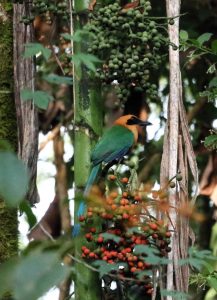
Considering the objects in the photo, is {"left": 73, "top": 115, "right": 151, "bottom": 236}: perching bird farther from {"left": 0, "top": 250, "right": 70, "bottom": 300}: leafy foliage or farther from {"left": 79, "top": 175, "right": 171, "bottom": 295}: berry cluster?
{"left": 0, "top": 250, "right": 70, "bottom": 300}: leafy foliage

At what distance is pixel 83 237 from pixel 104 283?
178mm

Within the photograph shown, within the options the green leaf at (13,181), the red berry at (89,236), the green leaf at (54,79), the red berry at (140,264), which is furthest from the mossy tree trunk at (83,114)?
the green leaf at (13,181)

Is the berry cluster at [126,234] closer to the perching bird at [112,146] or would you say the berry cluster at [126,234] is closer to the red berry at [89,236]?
the red berry at [89,236]

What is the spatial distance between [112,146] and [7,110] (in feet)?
1.76

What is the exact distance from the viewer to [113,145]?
8.17 feet

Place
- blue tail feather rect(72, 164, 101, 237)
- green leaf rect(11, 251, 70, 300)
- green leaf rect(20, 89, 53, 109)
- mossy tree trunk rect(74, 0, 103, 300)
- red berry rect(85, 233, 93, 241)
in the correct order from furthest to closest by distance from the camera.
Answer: mossy tree trunk rect(74, 0, 103, 300) → blue tail feather rect(72, 164, 101, 237) → red berry rect(85, 233, 93, 241) → green leaf rect(20, 89, 53, 109) → green leaf rect(11, 251, 70, 300)

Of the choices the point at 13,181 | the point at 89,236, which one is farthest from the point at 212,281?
the point at 13,181

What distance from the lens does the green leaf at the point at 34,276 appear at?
38.6 inches

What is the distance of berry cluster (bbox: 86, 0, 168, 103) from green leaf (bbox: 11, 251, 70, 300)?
4.47 feet

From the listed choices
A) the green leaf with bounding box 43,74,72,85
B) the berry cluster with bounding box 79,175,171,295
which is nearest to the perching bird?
the berry cluster with bounding box 79,175,171,295

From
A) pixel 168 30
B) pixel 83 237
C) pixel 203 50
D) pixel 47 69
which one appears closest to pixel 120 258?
pixel 83 237

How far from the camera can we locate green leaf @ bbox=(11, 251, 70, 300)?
98cm

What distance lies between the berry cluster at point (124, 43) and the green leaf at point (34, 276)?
4.47 ft

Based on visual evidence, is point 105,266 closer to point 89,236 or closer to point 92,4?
point 89,236
